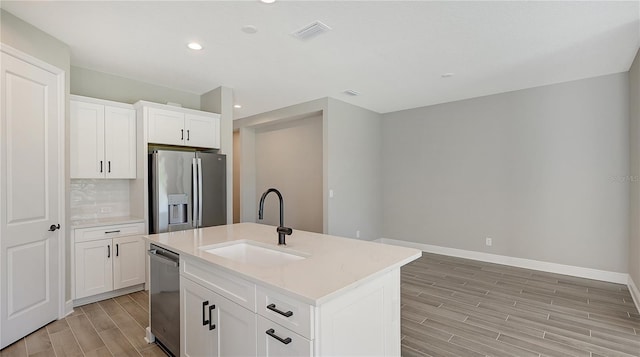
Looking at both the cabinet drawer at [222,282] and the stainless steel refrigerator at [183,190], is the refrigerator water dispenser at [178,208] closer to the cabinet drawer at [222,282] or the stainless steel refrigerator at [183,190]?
the stainless steel refrigerator at [183,190]

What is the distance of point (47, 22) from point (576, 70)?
552 centimetres

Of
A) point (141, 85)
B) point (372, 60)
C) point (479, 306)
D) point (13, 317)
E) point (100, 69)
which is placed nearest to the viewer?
point (13, 317)

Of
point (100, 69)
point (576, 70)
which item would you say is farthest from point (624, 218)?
point (100, 69)

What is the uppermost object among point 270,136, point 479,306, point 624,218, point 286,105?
point 286,105

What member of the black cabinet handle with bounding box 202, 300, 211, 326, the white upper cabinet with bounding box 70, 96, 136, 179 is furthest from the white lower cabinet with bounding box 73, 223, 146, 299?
the black cabinet handle with bounding box 202, 300, 211, 326

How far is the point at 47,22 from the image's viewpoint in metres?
2.58

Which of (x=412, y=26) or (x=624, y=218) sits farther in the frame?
(x=624, y=218)

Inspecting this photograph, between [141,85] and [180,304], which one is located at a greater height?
[141,85]

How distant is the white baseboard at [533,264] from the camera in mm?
3838

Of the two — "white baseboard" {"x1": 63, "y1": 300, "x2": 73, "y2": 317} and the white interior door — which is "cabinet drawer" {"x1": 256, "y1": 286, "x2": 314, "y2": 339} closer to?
the white interior door

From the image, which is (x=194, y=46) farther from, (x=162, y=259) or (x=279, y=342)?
(x=279, y=342)

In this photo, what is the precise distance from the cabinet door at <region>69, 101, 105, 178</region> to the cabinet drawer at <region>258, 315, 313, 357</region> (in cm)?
310

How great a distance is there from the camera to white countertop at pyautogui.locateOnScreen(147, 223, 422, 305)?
129 cm

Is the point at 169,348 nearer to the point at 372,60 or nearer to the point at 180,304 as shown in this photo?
the point at 180,304
